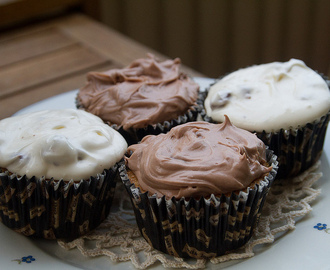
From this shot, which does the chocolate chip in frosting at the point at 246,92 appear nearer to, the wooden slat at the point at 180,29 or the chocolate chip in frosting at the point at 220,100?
Answer: the chocolate chip in frosting at the point at 220,100

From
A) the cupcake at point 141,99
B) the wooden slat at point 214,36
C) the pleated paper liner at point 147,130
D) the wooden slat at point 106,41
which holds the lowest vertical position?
the wooden slat at point 214,36

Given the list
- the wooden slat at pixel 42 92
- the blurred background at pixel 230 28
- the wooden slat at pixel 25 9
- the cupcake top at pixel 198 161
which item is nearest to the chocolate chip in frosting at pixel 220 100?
the cupcake top at pixel 198 161

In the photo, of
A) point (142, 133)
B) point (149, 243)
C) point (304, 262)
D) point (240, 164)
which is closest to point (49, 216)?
point (149, 243)

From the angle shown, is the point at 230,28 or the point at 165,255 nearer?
the point at 165,255

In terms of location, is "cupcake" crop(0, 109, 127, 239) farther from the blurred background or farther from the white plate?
the blurred background

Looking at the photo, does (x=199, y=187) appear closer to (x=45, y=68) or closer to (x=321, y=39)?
(x=45, y=68)

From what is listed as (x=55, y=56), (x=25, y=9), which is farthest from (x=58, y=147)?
(x=25, y=9)

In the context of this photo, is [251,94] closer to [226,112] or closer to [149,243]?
[226,112]

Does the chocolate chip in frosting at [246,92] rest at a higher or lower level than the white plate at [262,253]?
higher
